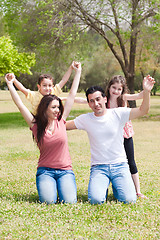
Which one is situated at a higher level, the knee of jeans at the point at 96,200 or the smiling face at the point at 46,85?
the smiling face at the point at 46,85

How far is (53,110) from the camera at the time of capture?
5.54 metres

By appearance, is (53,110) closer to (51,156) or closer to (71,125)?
(71,125)

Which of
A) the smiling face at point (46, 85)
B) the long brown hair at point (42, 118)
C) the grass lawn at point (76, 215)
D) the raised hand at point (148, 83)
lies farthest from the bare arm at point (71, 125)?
the raised hand at point (148, 83)

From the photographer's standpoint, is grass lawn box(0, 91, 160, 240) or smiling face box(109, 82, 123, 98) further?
smiling face box(109, 82, 123, 98)

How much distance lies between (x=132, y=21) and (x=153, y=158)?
1290cm

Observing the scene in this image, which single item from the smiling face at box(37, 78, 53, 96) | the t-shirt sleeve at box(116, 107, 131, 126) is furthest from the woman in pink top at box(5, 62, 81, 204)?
the t-shirt sleeve at box(116, 107, 131, 126)

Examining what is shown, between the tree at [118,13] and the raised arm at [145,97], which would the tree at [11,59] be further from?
the raised arm at [145,97]

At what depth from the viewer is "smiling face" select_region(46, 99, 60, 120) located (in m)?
5.54

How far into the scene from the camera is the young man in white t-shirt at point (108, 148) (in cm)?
538

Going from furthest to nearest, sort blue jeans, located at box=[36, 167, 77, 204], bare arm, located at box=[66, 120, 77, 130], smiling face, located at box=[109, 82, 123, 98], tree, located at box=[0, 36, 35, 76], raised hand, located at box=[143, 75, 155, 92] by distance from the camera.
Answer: tree, located at box=[0, 36, 35, 76] < smiling face, located at box=[109, 82, 123, 98] < bare arm, located at box=[66, 120, 77, 130] < blue jeans, located at box=[36, 167, 77, 204] < raised hand, located at box=[143, 75, 155, 92]

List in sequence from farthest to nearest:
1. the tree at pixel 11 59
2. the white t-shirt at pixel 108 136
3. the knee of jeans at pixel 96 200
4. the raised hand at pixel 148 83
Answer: the tree at pixel 11 59 < the white t-shirt at pixel 108 136 < the knee of jeans at pixel 96 200 < the raised hand at pixel 148 83

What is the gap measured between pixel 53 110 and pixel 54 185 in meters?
1.15

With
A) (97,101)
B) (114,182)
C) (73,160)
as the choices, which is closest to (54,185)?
(114,182)

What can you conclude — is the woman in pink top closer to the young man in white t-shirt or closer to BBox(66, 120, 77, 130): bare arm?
BBox(66, 120, 77, 130): bare arm
